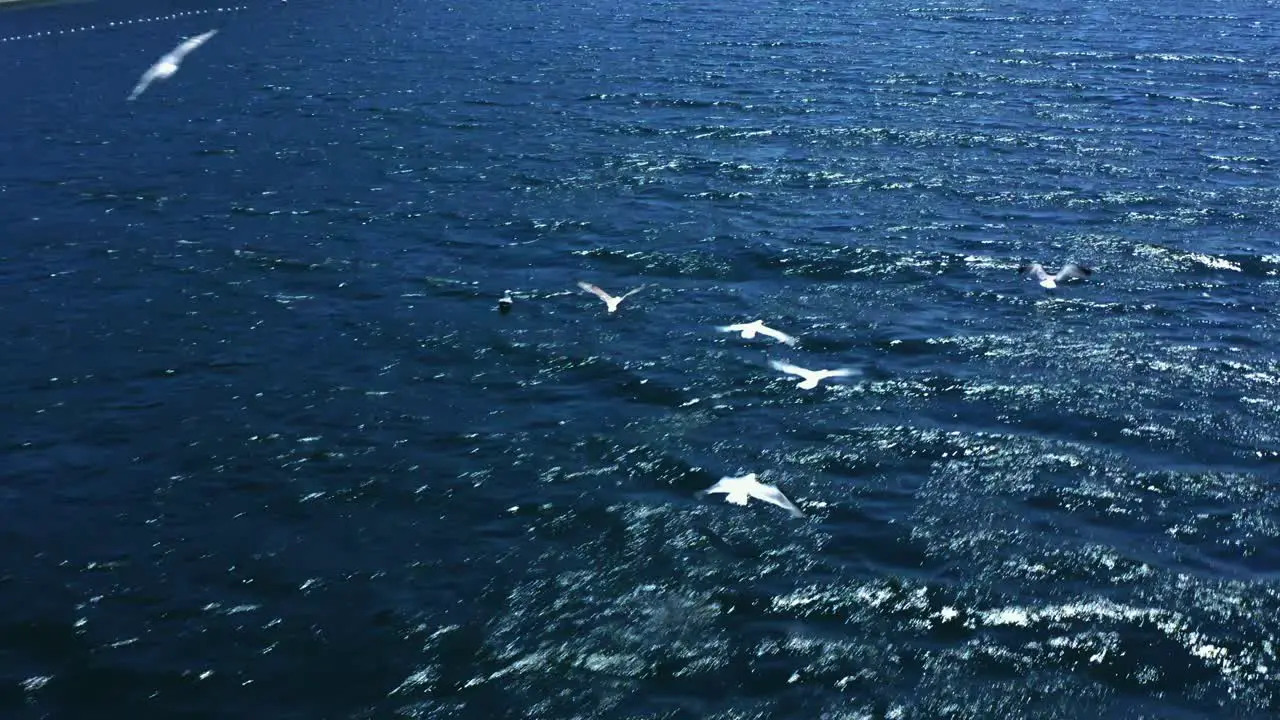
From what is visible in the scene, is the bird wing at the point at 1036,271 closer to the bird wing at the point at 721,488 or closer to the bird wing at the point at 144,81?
the bird wing at the point at 721,488

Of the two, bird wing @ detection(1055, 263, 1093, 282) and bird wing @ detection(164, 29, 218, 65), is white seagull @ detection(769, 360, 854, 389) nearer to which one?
bird wing @ detection(1055, 263, 1093, 282)

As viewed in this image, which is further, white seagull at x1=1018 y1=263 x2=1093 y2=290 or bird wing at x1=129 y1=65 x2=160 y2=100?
bird wing at x1=129 y1=65 x2=160 y2=100

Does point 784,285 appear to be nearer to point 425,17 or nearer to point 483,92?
point 483,92

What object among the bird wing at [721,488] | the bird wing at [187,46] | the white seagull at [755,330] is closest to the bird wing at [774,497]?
the bird wing at [721,488]

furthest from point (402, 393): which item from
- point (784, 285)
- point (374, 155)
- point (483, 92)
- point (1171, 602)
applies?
point (483, 92)

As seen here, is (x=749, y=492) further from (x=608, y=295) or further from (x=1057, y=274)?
(x=1057, y=274)

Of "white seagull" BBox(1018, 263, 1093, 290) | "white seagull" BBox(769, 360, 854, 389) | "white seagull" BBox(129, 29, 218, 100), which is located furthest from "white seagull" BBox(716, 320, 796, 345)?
"white seagull" BBox(129, 29, 218, 100)
